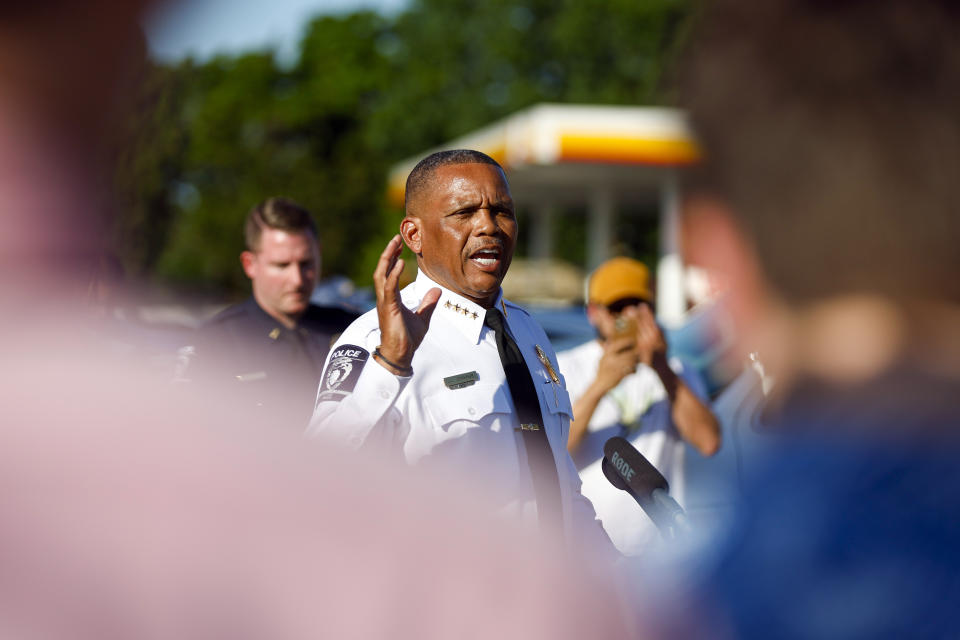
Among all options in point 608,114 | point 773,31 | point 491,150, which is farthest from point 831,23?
point 491,150

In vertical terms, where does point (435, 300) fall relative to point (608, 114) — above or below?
below

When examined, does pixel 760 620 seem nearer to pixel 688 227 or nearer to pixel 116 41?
pixel 688 227

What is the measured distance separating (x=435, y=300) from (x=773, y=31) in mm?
1133

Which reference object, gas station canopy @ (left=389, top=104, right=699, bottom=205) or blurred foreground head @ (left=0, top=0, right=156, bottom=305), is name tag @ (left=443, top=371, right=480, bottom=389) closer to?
blurred foreground head @ (left=0, top=0, right=156, bottom=305)

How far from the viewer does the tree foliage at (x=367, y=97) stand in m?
37.8

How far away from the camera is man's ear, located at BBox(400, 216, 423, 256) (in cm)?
239

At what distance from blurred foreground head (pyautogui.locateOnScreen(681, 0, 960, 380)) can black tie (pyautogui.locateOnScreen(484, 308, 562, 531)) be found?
1096 millimetres

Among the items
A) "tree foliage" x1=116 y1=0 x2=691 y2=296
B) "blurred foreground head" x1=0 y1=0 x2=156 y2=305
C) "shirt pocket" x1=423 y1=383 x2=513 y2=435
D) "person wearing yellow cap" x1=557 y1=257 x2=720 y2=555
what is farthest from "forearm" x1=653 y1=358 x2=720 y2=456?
"tree foliage" x1=116 y1=0 x2=691 y2=296

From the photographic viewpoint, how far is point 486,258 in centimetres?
233

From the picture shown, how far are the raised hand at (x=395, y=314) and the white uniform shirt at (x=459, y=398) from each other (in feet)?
0.16

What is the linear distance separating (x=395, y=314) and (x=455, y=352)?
382 mm

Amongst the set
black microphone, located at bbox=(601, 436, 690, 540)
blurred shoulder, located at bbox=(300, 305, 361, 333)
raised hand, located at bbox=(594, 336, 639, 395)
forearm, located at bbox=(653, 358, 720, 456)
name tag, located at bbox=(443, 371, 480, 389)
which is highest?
blurred shoulder, located at bbox=(300, 305, 361, 333)

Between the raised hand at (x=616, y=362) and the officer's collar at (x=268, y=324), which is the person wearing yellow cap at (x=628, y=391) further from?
the officer's collar at (x=268, y=324)

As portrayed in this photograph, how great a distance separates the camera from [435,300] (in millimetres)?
1913
